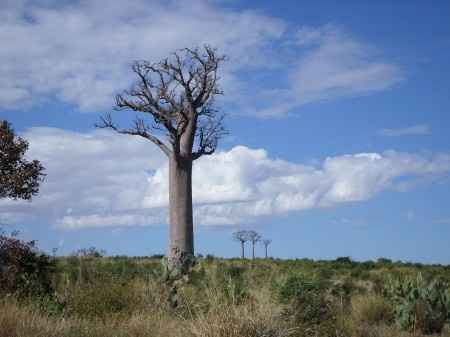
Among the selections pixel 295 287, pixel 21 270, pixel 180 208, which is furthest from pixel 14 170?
pixel 180 208

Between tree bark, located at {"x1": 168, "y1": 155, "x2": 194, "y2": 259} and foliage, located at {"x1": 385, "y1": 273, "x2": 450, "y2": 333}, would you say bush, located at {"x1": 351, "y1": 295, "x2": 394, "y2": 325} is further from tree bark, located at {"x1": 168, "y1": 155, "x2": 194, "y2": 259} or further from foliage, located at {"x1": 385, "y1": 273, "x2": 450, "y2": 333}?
tree bark, located at {"x1": 168, "y1": 155, "x2": 194, "y2": 259}

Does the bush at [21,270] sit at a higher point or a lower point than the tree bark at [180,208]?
lower

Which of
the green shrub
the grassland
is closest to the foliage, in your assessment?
the grassland

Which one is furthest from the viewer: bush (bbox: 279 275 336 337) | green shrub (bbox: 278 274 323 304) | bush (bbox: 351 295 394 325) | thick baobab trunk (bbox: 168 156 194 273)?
thick baobab trunk (bbox: 168 156 194 273)

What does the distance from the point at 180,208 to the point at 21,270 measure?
9.15 m

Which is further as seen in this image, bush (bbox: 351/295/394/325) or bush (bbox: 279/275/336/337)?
bush (bbox: 351/295/394/325)

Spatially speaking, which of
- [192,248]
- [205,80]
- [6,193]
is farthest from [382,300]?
[205,80]

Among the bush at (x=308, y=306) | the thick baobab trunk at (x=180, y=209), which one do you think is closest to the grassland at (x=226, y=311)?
the bush at (x=308, y=306)

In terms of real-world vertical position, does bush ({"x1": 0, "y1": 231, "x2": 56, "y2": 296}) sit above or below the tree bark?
below

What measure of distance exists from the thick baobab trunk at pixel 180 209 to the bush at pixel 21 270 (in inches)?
334

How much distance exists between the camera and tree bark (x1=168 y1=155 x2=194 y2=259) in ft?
54.7

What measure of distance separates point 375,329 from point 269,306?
254 centimetres

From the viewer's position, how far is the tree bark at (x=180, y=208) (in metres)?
16.7

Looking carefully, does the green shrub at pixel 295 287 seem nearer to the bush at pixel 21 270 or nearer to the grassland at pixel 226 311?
the grassland at pixel 226 311
